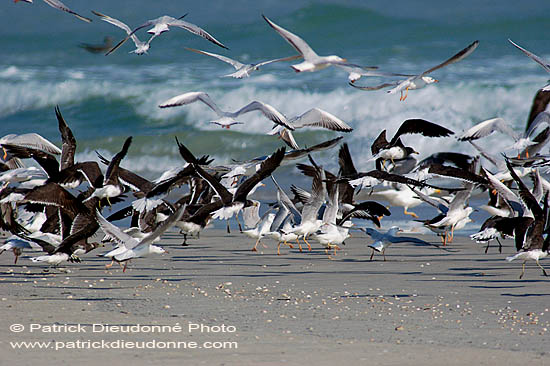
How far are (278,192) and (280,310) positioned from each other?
404 centimetres

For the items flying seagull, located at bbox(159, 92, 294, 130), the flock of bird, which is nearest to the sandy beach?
the flock of bird

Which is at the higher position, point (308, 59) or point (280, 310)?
point (308, 59)

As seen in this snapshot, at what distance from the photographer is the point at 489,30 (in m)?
33.5

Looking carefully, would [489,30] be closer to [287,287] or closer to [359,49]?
[359,49]

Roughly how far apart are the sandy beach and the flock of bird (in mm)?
323

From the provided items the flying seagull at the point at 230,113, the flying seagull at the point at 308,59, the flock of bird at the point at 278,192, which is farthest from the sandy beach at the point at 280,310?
the flying seagull at the point at 308,59

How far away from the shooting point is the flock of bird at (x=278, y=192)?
809cm

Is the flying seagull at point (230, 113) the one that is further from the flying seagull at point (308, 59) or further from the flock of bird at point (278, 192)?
the flying seagull at point (308, 59)

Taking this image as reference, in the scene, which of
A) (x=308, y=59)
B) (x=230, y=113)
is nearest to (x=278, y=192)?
(x=230, y=113)

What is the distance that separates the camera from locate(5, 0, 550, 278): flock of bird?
26.6 feet

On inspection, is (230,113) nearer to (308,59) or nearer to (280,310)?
(308,59)

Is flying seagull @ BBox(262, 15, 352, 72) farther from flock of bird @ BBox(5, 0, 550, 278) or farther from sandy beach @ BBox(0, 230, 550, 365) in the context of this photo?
sandy beach @ BBox(0, 230, 550, 365)

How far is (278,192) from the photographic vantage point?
34.3 feet

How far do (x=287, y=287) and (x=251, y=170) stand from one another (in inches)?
170
